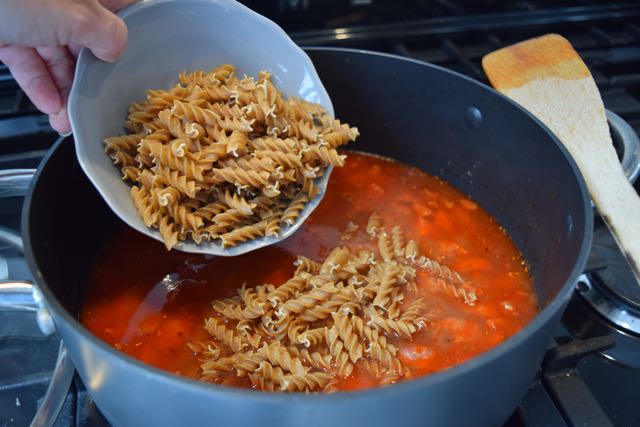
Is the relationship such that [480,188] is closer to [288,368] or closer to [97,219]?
[288,368]

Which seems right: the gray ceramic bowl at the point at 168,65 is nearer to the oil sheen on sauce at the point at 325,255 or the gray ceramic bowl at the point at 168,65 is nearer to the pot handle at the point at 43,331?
the oil sheen on sauce at the point at 325,255

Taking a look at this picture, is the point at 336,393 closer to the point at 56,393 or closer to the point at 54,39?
the point at 56,393

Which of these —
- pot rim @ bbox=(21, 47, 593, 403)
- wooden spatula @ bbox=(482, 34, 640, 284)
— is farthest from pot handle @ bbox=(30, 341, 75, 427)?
wooden spatula @ bbox=(482, 34, 640, 284)

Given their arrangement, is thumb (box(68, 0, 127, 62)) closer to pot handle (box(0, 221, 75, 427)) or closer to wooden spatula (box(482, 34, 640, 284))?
pot handle (box(0, 221, 75, 427))

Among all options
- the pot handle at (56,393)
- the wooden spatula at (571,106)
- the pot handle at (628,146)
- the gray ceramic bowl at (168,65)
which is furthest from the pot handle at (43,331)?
the pot handle at (628,146)

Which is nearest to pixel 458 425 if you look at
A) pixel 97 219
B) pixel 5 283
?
pixel 5 283
